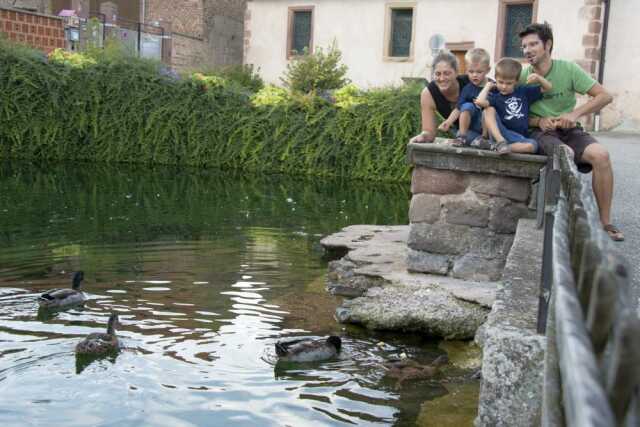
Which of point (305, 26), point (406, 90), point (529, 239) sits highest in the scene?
point (305, 26)

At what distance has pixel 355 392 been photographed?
5438 millimetres

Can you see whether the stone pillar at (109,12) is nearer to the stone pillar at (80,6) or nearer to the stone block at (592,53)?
the stone pillar at (80,6)

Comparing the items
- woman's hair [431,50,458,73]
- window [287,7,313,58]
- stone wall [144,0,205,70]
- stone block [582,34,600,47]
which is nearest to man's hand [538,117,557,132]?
woman's hair [431,50,458,73]

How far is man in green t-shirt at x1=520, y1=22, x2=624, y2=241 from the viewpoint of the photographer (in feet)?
23.2

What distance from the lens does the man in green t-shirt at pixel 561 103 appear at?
7059mm

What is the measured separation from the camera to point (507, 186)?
712 centimetres

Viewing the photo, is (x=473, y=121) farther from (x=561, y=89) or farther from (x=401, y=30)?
(x=401, y=30)

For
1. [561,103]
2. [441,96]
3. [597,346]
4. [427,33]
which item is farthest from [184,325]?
[427,33]

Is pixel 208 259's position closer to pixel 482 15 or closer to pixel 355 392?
pixel 355 392

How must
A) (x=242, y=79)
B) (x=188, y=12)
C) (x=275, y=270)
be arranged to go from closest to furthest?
1. (x=275, y=270)
2. (x=242, y=79)
3. (x=188, y=12)

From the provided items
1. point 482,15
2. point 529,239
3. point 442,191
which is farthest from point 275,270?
point 482,15

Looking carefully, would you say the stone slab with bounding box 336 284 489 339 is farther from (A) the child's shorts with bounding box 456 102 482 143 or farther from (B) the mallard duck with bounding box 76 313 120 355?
(B) the mallard duck with bounding box 76 313 120 355

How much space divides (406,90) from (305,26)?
15598mm

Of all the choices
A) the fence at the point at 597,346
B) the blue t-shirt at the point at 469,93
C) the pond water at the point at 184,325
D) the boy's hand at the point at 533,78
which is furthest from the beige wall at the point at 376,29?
the fence at the point at 597,346
